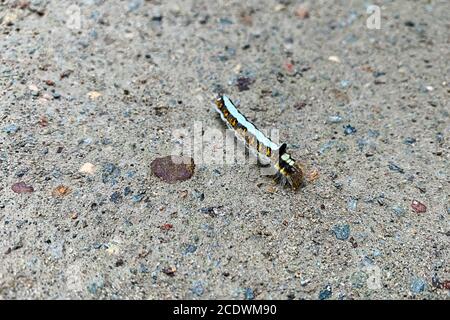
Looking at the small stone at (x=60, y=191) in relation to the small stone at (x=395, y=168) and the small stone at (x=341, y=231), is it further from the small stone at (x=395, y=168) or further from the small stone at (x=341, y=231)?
the small stone at (x=395, y=168)

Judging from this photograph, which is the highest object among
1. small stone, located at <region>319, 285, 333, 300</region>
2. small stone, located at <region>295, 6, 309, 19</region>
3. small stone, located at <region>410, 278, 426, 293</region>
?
small stone, located at <region>295, 6, 309, 19</region>

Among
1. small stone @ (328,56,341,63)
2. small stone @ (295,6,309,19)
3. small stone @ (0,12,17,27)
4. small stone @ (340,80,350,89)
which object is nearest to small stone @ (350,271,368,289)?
small stone @ (340,80,350,89)

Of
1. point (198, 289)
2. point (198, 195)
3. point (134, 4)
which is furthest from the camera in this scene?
point (134, 4)

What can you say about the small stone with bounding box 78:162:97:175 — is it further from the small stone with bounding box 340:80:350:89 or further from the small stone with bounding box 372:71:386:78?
the small stone with bounding box 372:71:386:78

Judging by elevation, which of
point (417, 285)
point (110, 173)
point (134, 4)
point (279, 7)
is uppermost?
point (134, 4)

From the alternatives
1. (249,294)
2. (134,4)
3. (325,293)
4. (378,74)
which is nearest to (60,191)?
(249,294)

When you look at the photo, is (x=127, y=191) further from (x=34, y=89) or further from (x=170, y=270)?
(x=34, y=89)
